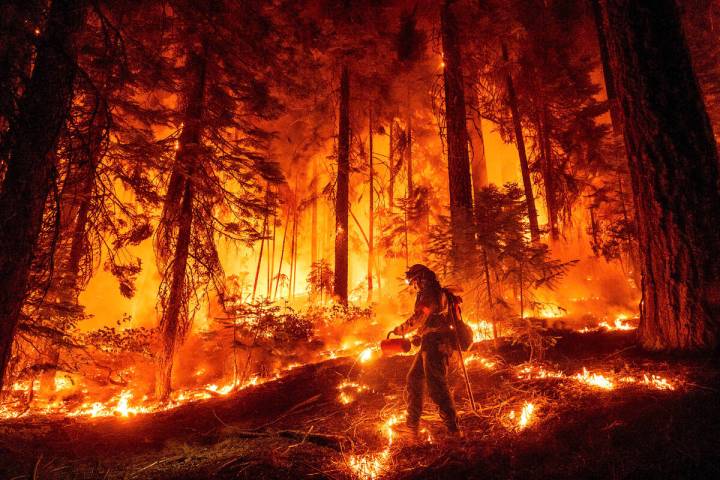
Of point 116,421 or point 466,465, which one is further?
point 116,421

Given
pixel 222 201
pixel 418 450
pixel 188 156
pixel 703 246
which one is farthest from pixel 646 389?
pixel 188 156

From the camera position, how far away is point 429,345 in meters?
4.84

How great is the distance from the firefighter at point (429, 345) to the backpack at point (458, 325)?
0.06 metres

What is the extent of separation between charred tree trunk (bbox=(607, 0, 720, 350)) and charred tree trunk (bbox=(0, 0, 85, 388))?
8.08m

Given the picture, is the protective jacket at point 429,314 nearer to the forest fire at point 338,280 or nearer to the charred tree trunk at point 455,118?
the forest fire at point 338,280

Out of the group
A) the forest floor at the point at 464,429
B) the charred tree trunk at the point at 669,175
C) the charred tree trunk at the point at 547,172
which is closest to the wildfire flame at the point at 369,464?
the forest floor at the point at 464,429

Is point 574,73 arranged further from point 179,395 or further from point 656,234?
point 179,395

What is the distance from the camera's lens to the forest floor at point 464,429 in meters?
3.39

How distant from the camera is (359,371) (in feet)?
27.1

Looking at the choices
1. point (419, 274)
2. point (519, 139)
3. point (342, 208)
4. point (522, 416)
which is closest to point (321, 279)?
point (342, 208)

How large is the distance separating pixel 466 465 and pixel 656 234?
4.56 metres

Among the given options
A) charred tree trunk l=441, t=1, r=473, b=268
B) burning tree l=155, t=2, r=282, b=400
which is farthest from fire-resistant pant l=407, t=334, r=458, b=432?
burning tree l=155, t=2, r=282, b=400

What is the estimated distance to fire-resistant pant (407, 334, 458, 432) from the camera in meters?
→ 4.64

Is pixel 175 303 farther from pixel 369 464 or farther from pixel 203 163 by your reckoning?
pixel 369 464
